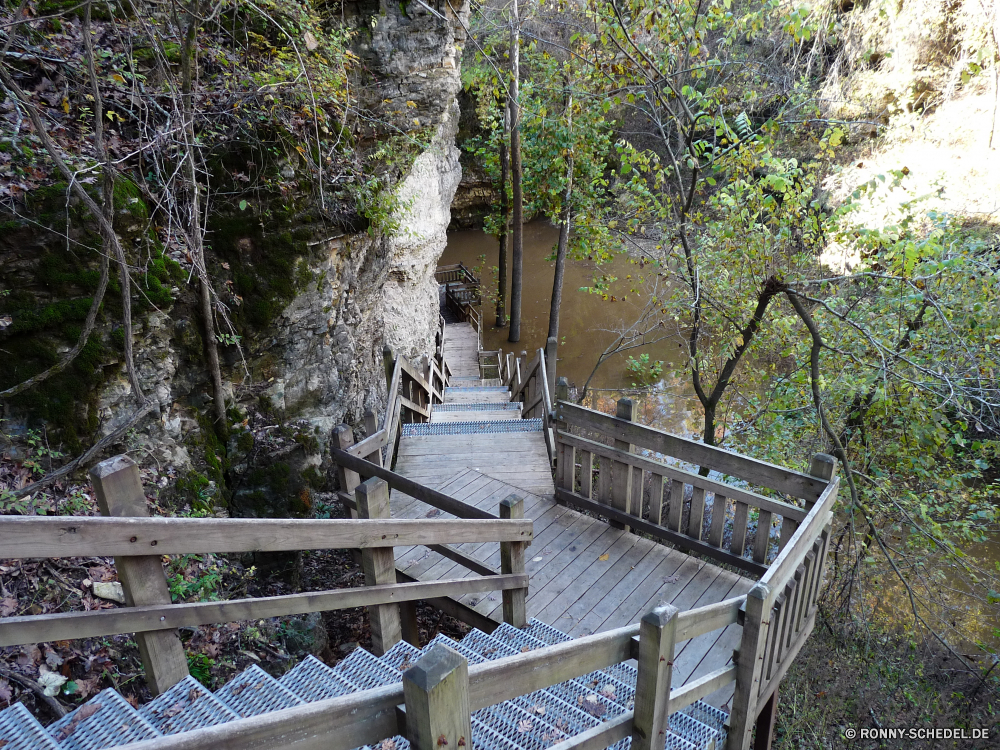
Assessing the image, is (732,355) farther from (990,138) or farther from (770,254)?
(990,138)

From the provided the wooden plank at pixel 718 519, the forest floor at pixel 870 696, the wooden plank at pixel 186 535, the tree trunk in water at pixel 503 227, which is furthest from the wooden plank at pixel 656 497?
the tree trunk in water at pixel 503 227

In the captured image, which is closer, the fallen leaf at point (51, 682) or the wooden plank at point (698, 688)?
the wooden plank at point (698, 688)

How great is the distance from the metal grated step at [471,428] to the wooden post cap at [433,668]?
5.58m

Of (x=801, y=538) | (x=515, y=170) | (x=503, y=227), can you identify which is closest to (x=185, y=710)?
(x=801, y=538)

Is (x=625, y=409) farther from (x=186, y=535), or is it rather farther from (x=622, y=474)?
(x=186, y=535)

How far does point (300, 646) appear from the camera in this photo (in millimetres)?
4844

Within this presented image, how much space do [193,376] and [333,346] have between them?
177cm

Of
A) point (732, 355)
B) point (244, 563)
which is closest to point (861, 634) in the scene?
point (732, 355)

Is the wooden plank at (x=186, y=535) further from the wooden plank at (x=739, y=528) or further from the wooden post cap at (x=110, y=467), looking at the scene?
the wooden plank at (x=739, y=528)

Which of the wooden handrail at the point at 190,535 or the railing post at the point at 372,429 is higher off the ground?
the wooden handrail at the point at 190,535

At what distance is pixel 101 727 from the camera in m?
1.98

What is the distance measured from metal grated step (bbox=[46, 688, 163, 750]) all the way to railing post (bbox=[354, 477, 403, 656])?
3.21 ft

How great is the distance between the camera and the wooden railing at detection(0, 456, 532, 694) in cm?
186

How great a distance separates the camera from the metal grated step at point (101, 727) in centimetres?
191
